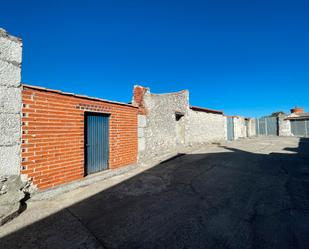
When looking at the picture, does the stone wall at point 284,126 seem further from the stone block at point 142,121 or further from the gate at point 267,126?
the stone block at point 142,121

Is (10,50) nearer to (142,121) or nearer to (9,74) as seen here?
(9,74)

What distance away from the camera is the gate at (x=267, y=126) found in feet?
81.0

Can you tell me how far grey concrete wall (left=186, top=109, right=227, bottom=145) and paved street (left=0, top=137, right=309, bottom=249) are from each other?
733cm

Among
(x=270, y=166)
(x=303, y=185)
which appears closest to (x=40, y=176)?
(x=303, y=185)

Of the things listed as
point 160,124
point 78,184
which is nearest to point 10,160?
point 78,184

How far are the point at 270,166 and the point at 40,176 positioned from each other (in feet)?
24.6

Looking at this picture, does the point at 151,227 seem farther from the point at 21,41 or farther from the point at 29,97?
the point at 21,41

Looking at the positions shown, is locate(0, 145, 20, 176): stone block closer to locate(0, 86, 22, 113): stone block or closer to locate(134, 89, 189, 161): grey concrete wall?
locate(0, 86, 22, 113): stone block

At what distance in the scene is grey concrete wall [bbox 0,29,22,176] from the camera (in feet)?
11.6

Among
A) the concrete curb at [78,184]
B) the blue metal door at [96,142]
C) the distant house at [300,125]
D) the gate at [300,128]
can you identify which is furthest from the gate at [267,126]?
the blue metal door at [96,142]

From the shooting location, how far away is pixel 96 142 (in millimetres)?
5758

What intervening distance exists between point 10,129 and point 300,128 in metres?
29.5

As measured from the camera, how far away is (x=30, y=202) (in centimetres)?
382

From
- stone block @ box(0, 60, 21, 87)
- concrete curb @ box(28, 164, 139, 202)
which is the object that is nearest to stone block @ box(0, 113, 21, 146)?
stone block @ box(0, 60, 21, 87)
